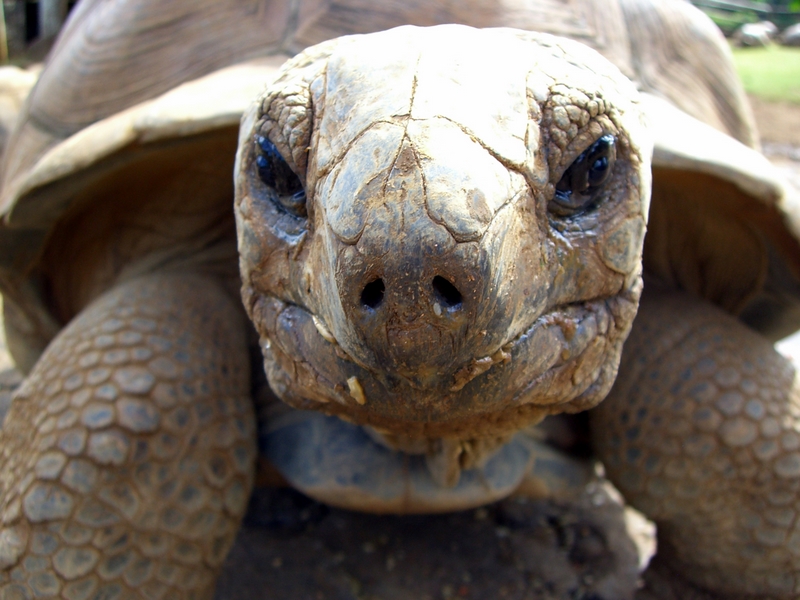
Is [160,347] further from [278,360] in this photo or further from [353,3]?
[353,3]

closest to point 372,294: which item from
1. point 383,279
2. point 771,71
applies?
point 383,279

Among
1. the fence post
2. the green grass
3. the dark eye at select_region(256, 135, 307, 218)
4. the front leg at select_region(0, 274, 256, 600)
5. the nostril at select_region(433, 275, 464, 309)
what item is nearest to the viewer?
the nostril at select_region(433, 275, 464, 309)

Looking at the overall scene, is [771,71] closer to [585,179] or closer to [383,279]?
[585,179]

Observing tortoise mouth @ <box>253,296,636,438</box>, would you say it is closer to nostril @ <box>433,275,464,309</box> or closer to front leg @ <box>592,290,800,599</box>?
nostril @ <box>433,275,464,309</box>

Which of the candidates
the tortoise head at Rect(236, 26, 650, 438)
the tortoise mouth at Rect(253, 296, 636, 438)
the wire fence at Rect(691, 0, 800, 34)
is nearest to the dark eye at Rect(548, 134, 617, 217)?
the tortoise head at Rect(236, 26, 650, 438)

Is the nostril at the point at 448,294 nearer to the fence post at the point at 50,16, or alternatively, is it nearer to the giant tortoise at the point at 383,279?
the giant tortoise at the point at 383,279

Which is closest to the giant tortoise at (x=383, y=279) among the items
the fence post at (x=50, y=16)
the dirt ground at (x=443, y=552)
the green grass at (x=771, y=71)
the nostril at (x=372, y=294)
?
the nostril at (x=372, y=294)

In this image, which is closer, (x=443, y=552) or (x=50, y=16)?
(x=443, y=552)
